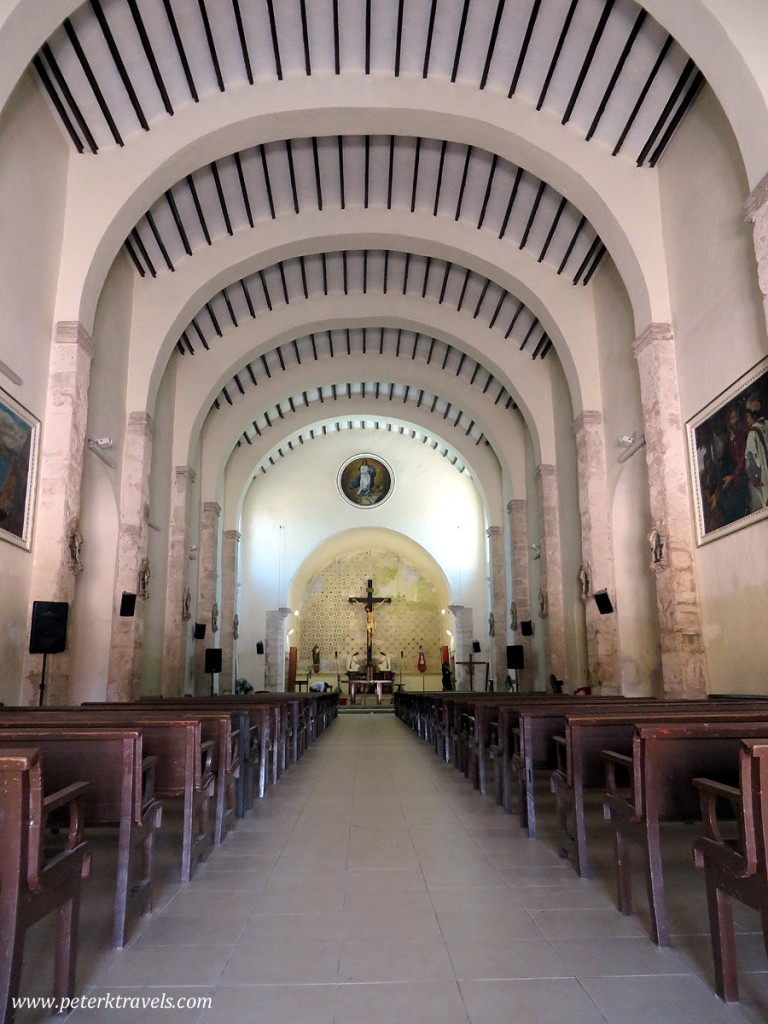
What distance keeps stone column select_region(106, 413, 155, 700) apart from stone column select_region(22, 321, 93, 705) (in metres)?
1.95

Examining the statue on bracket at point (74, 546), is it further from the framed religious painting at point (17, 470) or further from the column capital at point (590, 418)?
the column capital at point (590, 418)

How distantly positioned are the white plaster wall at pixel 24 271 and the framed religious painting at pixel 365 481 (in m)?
15.7

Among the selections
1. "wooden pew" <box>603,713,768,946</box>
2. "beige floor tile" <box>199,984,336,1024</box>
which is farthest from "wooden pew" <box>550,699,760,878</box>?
"beige floor tile" <box>199,984,336,1024</box>

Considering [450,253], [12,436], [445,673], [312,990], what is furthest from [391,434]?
[312,990]

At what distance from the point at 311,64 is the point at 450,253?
13.1 feet

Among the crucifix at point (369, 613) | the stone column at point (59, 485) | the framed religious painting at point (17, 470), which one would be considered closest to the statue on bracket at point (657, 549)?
the stone column at point (59, 485)

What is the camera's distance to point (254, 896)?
3.43 metres

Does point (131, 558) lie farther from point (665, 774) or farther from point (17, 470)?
point (665, 774)

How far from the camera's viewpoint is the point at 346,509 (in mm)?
24047

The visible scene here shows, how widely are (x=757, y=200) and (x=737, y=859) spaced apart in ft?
20.3

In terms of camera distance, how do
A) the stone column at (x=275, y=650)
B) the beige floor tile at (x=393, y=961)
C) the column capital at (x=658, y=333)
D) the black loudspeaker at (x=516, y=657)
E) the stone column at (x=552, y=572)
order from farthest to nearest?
1. the stone column at (x=275, y=650)
2. the black loudspeaker at (x=516, y=657)
3. the stone column at (x=552, y=572)
4. the column capital at (x=658, y=333)
5. the beige floor tile at (x=393, y=961)

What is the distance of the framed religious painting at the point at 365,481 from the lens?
24094mm

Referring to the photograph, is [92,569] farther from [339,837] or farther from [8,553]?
[339,837]

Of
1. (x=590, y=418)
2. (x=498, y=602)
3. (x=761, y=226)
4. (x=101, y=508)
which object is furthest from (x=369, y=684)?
(x=761, y=226)
